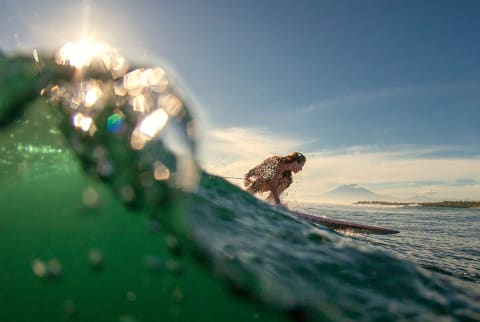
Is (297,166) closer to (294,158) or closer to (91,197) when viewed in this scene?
(294,158)

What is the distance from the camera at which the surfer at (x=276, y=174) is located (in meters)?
9.71

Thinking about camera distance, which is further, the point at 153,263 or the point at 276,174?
the point at 276,174

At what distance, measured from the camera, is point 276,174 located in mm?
9750

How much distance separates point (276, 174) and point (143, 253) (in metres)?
7.80

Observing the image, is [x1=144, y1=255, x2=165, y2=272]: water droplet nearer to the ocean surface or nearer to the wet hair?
the ocean surface

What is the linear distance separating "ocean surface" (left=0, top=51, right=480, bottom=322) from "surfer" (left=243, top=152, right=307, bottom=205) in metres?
6.69

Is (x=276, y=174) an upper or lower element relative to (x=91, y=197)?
upper

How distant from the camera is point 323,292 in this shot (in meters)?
2.38

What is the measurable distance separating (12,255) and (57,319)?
0.54 m

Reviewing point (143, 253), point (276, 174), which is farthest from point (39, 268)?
point (276, 174)

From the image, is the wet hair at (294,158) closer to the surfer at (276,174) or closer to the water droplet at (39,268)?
the surfer at (276,174)

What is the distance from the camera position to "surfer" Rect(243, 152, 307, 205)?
9711mm

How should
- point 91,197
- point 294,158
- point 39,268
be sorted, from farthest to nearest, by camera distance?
point 294,158
point 91,197
point 39,268

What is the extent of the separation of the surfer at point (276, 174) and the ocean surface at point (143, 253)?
6691 millimetres
